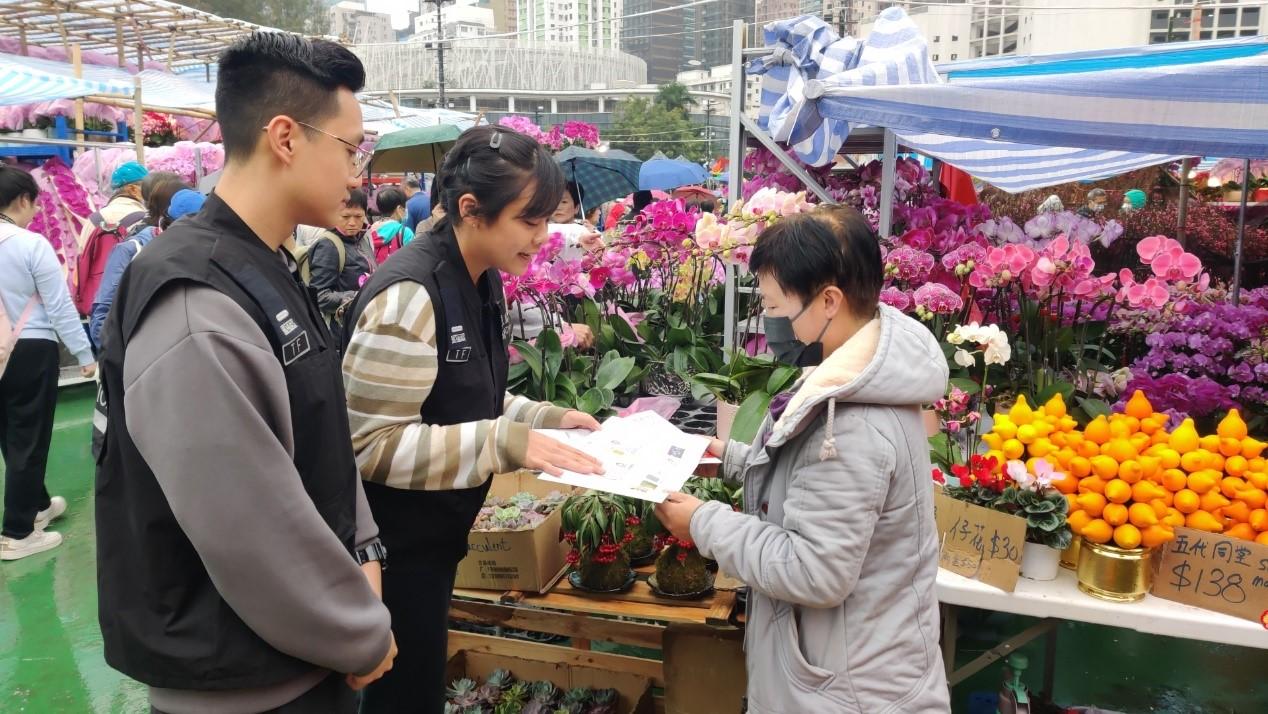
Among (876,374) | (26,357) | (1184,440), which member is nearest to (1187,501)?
(1184,440)

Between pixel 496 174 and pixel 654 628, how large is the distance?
133 centimetres

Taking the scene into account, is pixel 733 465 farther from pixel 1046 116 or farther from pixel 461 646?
pixel 1046 116

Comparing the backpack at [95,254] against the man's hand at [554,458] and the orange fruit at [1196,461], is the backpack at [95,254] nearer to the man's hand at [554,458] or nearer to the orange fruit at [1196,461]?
the man's hand at [554,458]

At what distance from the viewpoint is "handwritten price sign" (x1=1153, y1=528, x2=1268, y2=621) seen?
175 centimetres

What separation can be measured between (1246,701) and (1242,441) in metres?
1.22

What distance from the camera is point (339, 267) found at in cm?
439

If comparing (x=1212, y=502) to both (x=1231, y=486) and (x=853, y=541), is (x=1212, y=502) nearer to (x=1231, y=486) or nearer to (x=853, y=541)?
(x=1231, y=486)

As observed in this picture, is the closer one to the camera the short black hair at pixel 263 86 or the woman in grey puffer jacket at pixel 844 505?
the short black hair at pixel 263 86

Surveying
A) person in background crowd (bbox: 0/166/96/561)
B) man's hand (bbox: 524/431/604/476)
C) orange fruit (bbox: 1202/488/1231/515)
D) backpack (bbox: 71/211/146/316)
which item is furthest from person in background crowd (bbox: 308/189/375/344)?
orange fruit (bbox: 1202/488/1231/515)

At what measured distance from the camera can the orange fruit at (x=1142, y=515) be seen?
1.78 metres

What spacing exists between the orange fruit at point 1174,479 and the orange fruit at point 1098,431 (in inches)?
5.6

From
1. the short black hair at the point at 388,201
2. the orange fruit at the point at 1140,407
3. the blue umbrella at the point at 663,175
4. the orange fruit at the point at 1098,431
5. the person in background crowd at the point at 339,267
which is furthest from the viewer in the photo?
the blue umbrella at the point at 663,175

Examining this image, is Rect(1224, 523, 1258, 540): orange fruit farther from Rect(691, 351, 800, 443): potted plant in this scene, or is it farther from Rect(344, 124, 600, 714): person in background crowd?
Rect(344, 124, 600, 714): person in background crowd

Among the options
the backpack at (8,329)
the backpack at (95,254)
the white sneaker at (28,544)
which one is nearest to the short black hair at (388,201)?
the backpack at (95,254)
